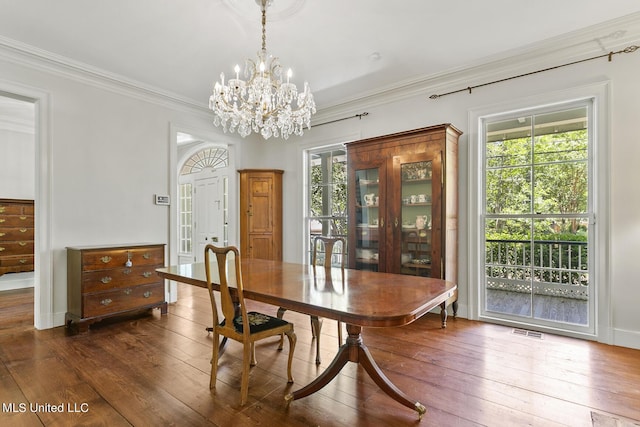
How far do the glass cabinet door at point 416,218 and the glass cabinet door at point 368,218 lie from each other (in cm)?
26

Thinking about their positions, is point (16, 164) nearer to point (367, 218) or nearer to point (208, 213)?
point (208, 213)

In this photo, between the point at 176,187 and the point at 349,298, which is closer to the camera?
the point at 349,298

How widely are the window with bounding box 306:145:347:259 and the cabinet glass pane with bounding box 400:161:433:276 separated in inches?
46.5

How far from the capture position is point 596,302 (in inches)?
114

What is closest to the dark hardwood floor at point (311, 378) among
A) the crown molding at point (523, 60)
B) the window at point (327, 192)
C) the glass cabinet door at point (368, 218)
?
the glass cabinet door at point (368, 218)

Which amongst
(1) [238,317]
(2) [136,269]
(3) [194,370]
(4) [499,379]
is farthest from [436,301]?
(2) [136,269]

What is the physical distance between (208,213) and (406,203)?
162 inches

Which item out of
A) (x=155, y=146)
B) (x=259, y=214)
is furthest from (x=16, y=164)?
(x=259, y=214)

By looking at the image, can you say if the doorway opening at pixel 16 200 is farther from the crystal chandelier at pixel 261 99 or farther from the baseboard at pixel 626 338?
the baseboard at pixel 626 338

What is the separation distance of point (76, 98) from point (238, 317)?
3.18 meters

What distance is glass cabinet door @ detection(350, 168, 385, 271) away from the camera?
148 inches

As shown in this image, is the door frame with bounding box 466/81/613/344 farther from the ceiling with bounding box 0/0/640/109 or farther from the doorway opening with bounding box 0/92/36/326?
the doorway opening with bounding box 0/92/36/326

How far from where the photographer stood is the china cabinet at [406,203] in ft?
10.9

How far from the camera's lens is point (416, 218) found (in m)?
3.52
